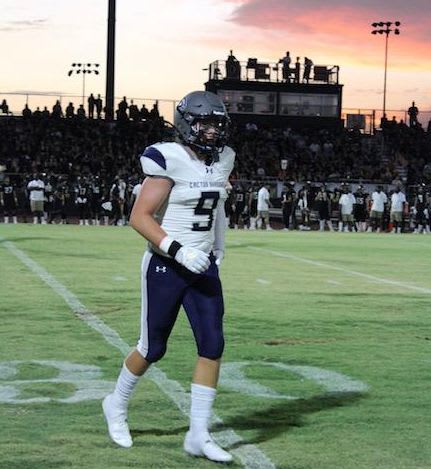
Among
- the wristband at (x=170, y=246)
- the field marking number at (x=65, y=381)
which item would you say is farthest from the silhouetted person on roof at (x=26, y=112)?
the wristband at (x=170, y=246)

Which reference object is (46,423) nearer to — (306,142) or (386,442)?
(386,442)

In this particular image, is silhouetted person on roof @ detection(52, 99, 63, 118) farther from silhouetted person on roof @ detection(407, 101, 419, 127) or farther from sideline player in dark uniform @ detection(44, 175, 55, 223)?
silhouetted person on roof @ detection(407, 101, 419, 127)

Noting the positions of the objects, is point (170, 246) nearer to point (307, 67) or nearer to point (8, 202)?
point (8, 202)

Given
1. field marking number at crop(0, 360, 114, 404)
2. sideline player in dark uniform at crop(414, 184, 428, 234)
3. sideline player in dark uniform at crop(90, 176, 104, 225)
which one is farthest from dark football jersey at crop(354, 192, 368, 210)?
field marking number at crop(0, 360, 114, 404)

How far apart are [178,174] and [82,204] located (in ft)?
95.3

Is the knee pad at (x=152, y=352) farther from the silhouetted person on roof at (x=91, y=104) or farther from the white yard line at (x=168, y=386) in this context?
the silhouetted person on roof at (x=91, y=104)

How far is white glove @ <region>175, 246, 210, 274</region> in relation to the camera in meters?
4.58

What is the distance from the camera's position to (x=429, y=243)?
89.1 feet

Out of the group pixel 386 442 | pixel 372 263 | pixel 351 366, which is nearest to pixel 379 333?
pixel 351 366

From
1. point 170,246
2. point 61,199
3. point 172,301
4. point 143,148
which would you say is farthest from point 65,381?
Result: point 143,148

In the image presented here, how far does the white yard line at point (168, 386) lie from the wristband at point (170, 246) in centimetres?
95

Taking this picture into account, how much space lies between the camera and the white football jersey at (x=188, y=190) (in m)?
4.78

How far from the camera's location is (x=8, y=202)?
3369cm

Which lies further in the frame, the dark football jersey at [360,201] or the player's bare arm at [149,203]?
the dark football jersey at [360,201]
